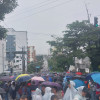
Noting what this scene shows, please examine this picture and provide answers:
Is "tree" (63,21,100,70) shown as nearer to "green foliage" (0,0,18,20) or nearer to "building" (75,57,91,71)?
"building" (75,57,91,71)

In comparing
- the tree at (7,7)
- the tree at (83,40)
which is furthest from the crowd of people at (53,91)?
the tree at (83,40)

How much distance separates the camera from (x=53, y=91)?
7.02 m

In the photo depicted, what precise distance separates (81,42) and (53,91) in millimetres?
16573

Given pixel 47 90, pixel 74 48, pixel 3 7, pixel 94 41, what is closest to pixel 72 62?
pixel 74 48

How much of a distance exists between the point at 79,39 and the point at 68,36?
161cm

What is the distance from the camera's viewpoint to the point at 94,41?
910 inches

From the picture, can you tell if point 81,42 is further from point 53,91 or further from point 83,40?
point 53,91

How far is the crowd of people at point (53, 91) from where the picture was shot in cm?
598

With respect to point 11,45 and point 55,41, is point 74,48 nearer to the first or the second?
point 55,41

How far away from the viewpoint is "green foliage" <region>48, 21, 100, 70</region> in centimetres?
2316

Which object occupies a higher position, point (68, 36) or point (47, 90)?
point (68, 36)

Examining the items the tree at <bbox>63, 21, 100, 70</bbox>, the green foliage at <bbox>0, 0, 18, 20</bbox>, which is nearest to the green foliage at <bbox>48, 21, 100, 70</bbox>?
the tree at <bbox>63, 21, 100, 70</bbox>

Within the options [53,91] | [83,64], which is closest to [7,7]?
[53,91]

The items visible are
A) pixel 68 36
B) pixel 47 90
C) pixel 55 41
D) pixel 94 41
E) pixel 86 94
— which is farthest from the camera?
pixel 55 41
